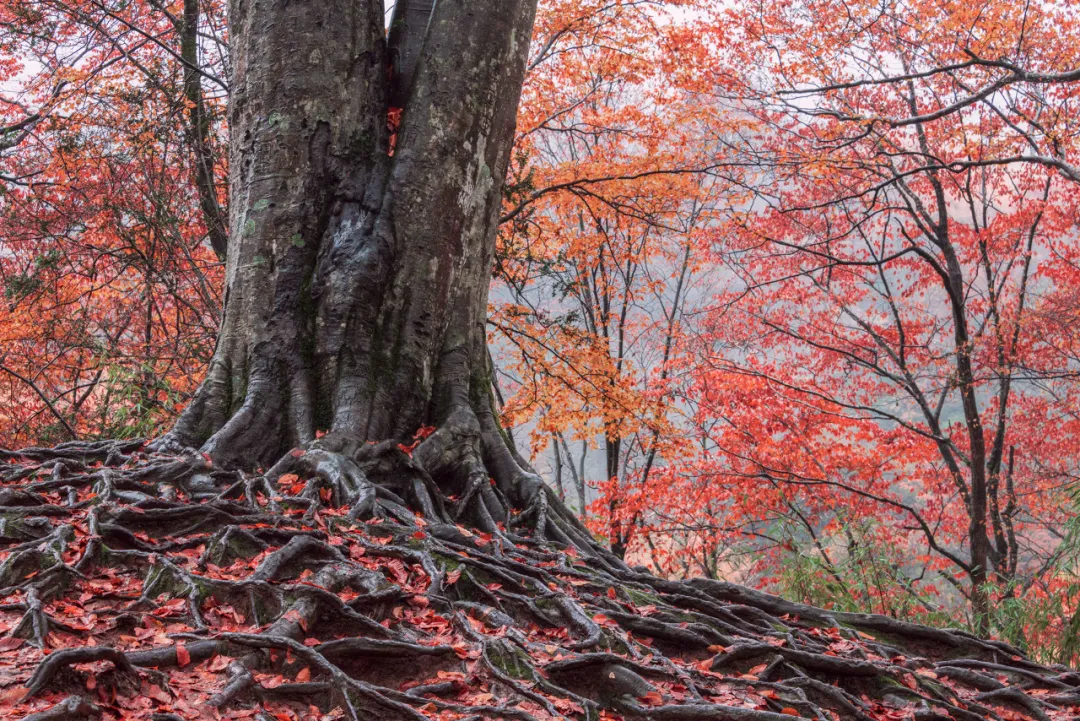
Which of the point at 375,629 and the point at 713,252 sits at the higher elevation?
the point at 713,252

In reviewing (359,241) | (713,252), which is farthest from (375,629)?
(713,252)

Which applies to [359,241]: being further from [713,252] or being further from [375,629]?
[713,252]

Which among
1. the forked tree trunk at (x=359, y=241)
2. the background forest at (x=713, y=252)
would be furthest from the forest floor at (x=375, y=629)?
the background forest at (x=713, y=252)

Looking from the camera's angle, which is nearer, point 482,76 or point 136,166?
point 482,76

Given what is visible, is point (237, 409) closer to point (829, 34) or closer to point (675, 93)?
point (829, 34)

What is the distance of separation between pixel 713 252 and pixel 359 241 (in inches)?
475

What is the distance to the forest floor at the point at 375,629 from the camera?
8.33ft

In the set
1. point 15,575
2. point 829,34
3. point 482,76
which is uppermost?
point 829,34

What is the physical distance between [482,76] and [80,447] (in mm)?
3595

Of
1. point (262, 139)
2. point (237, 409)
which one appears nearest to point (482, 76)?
point (262, 139)

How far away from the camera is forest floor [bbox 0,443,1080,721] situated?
2539 mm

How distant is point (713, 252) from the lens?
15992mm

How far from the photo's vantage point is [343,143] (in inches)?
203

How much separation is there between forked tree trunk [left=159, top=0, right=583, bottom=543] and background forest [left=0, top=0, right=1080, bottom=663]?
9.92ft
